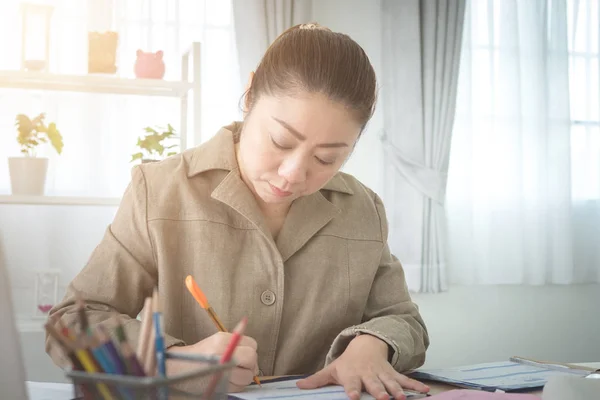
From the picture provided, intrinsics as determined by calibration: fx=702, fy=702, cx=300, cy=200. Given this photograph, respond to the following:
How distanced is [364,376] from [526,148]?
3.33 meters

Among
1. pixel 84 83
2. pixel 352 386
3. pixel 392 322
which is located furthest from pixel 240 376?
pixel 84 83

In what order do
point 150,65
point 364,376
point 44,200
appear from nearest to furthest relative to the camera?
1. point 364,376
2. point 44,200
3. point 150,65

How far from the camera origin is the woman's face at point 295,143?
112 centimetres

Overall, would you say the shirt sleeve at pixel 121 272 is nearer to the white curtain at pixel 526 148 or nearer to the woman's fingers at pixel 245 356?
the woman's fingers at pixel 245 356

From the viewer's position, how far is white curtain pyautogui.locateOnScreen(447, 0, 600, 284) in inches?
156

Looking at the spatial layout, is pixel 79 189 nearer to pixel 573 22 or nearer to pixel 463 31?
pixel 463 31

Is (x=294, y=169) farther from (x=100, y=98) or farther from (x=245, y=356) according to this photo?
(x=100, y=98)

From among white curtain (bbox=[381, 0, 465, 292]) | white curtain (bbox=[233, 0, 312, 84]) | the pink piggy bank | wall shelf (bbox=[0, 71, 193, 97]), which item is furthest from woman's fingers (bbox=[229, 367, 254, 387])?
white curtain (bbox=[381, 0, 465, 292])

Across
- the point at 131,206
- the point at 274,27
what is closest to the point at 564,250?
the point at 274,27

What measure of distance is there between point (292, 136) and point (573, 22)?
3.59 metres

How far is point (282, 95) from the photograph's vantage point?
1144 mm

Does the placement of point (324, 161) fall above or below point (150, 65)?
below

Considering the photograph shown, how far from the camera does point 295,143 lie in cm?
112

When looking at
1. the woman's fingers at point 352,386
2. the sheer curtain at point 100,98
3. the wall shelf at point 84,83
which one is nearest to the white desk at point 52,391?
the woman's fingers at point 352,386
